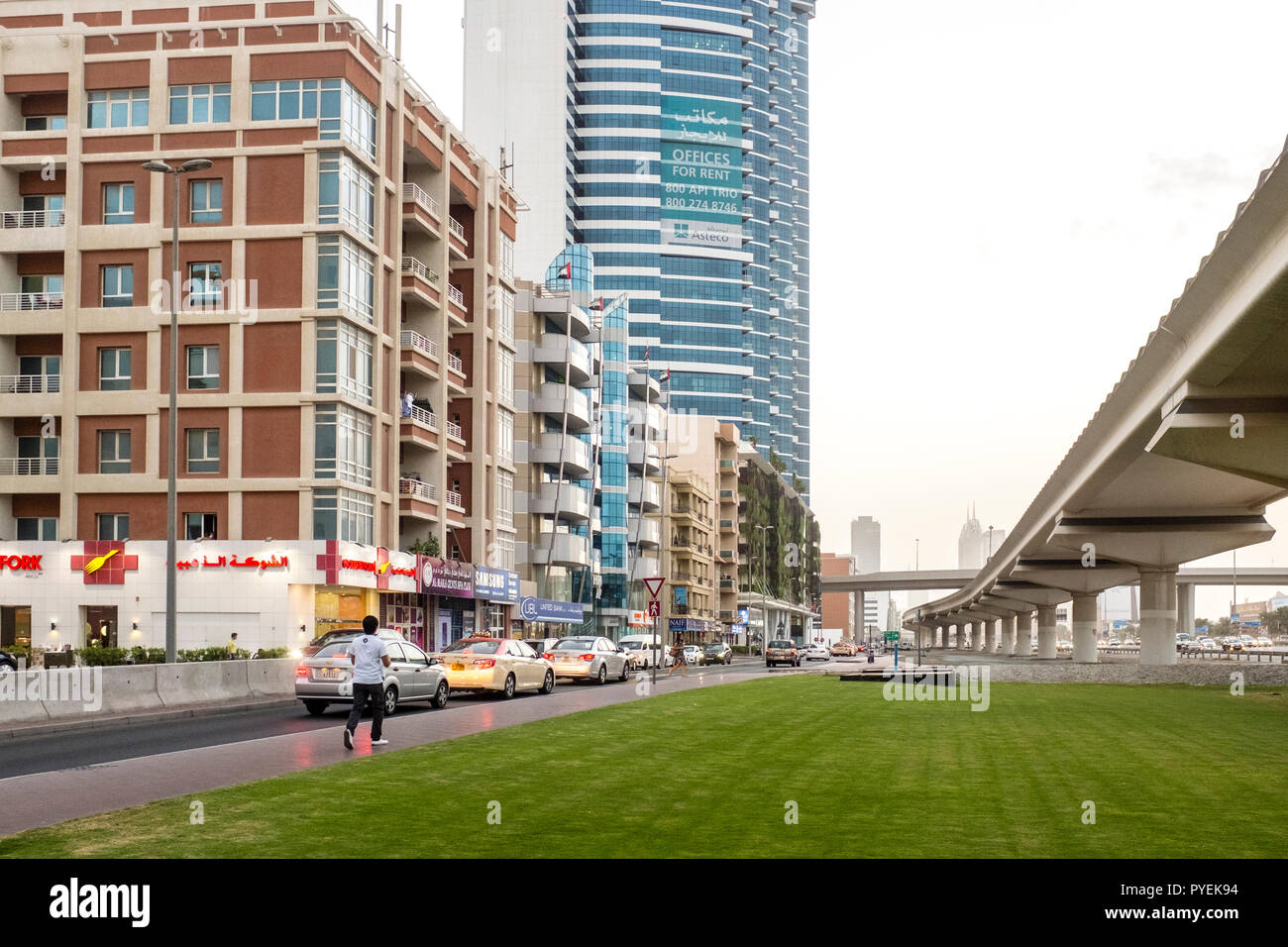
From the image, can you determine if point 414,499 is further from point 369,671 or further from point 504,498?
point 369,671

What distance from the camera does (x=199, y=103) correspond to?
171 ft

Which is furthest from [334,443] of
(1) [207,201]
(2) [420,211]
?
(2) [420,211]

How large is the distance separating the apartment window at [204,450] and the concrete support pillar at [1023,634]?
77.7m

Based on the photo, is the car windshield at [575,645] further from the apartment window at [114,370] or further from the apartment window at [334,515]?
the apartment window at [114,370]

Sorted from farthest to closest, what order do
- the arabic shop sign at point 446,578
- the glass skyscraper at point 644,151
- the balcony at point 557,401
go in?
1. the glass skyscraper at point 644,151
2. the balcony at point 557,401
3. the arabic shop sign at point 446,578

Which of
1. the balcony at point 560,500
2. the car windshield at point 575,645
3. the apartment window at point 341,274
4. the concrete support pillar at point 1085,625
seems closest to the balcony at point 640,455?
the balcony at point 560,500

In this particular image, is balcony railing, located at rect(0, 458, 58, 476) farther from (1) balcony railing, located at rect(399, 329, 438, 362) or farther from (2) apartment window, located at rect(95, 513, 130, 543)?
(1) balcony railing, located at rect(399, 329, 438, 362)

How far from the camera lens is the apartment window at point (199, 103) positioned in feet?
171

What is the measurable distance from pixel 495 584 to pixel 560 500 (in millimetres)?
15239

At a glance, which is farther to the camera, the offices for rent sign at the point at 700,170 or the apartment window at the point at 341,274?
the offices for rent sign at the point at 700,170

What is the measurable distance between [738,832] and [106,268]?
48.0 m
